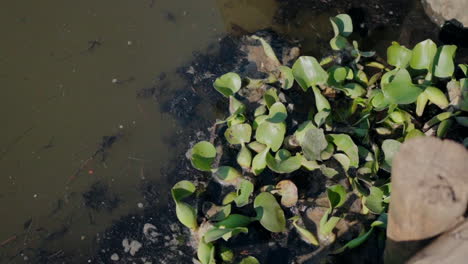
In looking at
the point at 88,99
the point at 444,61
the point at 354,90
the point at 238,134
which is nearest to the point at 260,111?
the point at 238,134

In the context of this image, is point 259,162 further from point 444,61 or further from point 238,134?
point 444,61

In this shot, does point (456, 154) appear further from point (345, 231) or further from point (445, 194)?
point (345, 231)

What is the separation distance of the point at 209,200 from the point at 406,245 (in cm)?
121

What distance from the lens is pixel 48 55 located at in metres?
3.28

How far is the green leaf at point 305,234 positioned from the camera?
7.50 feet

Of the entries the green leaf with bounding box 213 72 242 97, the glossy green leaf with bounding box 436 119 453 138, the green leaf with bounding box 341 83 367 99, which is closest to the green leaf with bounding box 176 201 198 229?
the green leaf with bounding box 213 72 242 97

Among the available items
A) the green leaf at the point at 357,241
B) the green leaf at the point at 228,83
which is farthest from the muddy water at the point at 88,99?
the green leaf at the point at 357,241

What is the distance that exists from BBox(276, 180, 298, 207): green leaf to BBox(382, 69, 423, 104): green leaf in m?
0.67

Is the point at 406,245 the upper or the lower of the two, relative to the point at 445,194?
lower

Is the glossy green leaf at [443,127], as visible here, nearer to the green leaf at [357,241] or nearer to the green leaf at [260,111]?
the green leaf at [357,241]

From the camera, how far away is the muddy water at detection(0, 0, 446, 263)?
2707 mm

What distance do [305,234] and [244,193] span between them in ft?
1.12

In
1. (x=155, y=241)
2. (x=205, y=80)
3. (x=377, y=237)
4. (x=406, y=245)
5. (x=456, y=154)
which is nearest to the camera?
(x=456, y=154)

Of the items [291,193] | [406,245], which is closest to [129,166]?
[291,193]
